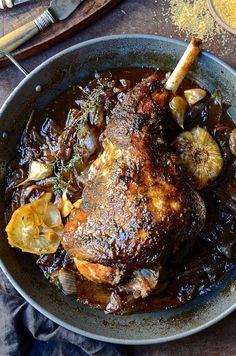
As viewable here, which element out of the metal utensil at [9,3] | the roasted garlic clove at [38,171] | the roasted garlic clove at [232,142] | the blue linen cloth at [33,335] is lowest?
the blue linen cloth at [33,335]

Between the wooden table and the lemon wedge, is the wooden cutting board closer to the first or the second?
the wooden table

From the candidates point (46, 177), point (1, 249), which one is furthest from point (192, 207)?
point (1, 249)

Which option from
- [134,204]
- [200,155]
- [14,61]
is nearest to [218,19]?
[200,155]

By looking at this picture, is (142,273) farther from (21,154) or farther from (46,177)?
(21,154)

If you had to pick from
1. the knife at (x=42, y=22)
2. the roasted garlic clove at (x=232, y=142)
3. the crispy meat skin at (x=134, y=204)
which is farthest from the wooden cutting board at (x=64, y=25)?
the roasted garlic clove at (x=232, y=142)

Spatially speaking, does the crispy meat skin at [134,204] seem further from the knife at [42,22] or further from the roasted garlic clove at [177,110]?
the knife at [42,22]

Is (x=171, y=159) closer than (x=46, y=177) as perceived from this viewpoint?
Yes

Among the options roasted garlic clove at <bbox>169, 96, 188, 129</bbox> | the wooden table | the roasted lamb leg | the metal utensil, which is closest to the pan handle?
the wooden table
